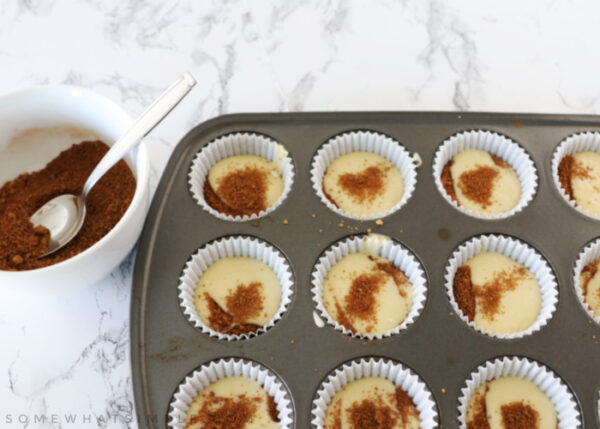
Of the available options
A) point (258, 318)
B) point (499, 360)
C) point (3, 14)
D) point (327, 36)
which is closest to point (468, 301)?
point (499, 360)

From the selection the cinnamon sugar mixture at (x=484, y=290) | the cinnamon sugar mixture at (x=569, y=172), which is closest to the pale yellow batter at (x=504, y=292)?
the cinnamon sugar mixture at (x=484, y=290)

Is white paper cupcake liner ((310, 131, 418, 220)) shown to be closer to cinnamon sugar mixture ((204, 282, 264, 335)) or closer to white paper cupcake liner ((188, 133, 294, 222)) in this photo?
white paper cupcake liner ((188, 133, 294, 222))

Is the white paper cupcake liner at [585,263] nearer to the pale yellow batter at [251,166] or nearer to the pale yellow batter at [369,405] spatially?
the pale yellow batter at [369,405]

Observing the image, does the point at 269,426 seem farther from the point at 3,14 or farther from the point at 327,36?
the point at 3,14

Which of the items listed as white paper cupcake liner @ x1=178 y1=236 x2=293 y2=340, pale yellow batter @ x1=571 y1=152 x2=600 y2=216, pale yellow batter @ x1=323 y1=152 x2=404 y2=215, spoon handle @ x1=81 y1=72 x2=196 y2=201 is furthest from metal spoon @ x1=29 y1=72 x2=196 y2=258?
pale yellow batter @ x1=571 y1=152 x2=600 y2=216

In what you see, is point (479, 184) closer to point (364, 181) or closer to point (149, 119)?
point (364, 181)
